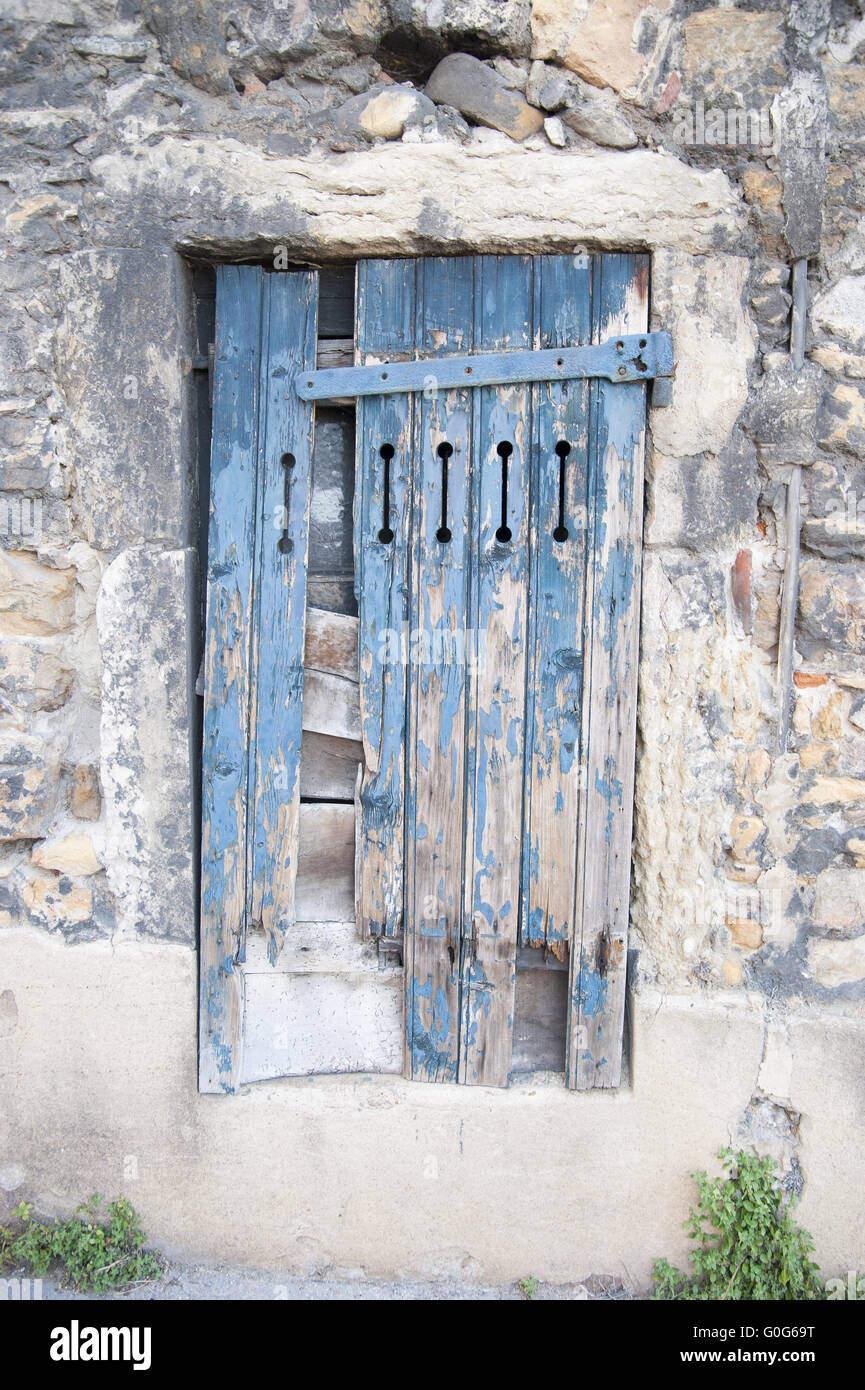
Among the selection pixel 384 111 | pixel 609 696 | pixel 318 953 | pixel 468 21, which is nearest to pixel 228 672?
pixel 318 953

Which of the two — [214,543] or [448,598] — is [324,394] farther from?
[448,598]

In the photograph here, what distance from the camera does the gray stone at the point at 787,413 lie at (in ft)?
6.27

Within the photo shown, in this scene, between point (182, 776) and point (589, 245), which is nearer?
point (589, 245)

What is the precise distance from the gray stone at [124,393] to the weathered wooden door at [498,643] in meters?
0.47

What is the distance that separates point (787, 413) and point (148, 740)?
1.73m

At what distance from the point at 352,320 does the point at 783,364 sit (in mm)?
1053

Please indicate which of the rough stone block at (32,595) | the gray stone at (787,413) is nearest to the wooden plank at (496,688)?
the gray stone at (787,413)

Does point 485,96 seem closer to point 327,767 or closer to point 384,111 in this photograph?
point 384,111

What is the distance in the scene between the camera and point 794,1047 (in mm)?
2037

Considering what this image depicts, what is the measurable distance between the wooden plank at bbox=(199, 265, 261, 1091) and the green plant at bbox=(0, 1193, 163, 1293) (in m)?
0.42

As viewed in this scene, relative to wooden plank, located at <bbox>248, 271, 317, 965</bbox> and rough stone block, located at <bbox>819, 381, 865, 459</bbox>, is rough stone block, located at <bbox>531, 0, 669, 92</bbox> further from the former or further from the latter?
rough stone block, located at <bbox>819, 381, 865, 459</bbox>

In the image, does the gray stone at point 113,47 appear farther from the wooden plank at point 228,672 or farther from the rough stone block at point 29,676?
the rough stone block at point 29,676

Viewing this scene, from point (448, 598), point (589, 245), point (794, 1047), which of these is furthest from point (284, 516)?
point (794, 1047)

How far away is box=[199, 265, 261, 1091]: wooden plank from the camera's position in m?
2.07
